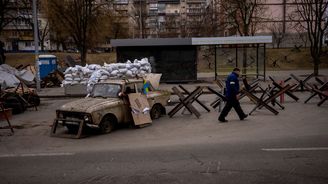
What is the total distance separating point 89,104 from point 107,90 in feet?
4.03

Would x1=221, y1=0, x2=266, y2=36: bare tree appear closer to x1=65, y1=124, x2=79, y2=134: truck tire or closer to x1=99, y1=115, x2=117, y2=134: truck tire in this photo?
x1=99, y1=115, x2=117, y2=134: truck tire

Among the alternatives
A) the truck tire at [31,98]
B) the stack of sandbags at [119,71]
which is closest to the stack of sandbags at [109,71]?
the stack of sandbags at [119,71]

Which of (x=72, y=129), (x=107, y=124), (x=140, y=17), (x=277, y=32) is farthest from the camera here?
(x=140, y=17)

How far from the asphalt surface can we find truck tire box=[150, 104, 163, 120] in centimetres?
28

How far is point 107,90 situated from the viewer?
11.8 metres

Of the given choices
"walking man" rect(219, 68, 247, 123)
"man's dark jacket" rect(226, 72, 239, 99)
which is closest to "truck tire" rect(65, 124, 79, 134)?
"walking man" rect(219, 68, 247, 123)

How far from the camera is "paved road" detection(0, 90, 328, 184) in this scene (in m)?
6.50

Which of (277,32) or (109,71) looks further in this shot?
(277,32)

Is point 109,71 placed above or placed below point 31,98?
above

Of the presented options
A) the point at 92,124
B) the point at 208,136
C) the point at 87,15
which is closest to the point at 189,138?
the point at 208,136

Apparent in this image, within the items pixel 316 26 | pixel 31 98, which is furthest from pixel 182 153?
pixel 316 26

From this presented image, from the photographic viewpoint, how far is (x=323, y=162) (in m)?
7.09

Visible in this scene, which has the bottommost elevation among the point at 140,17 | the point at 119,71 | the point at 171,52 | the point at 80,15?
the point at 119,71

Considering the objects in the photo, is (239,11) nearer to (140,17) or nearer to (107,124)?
(107,124)
